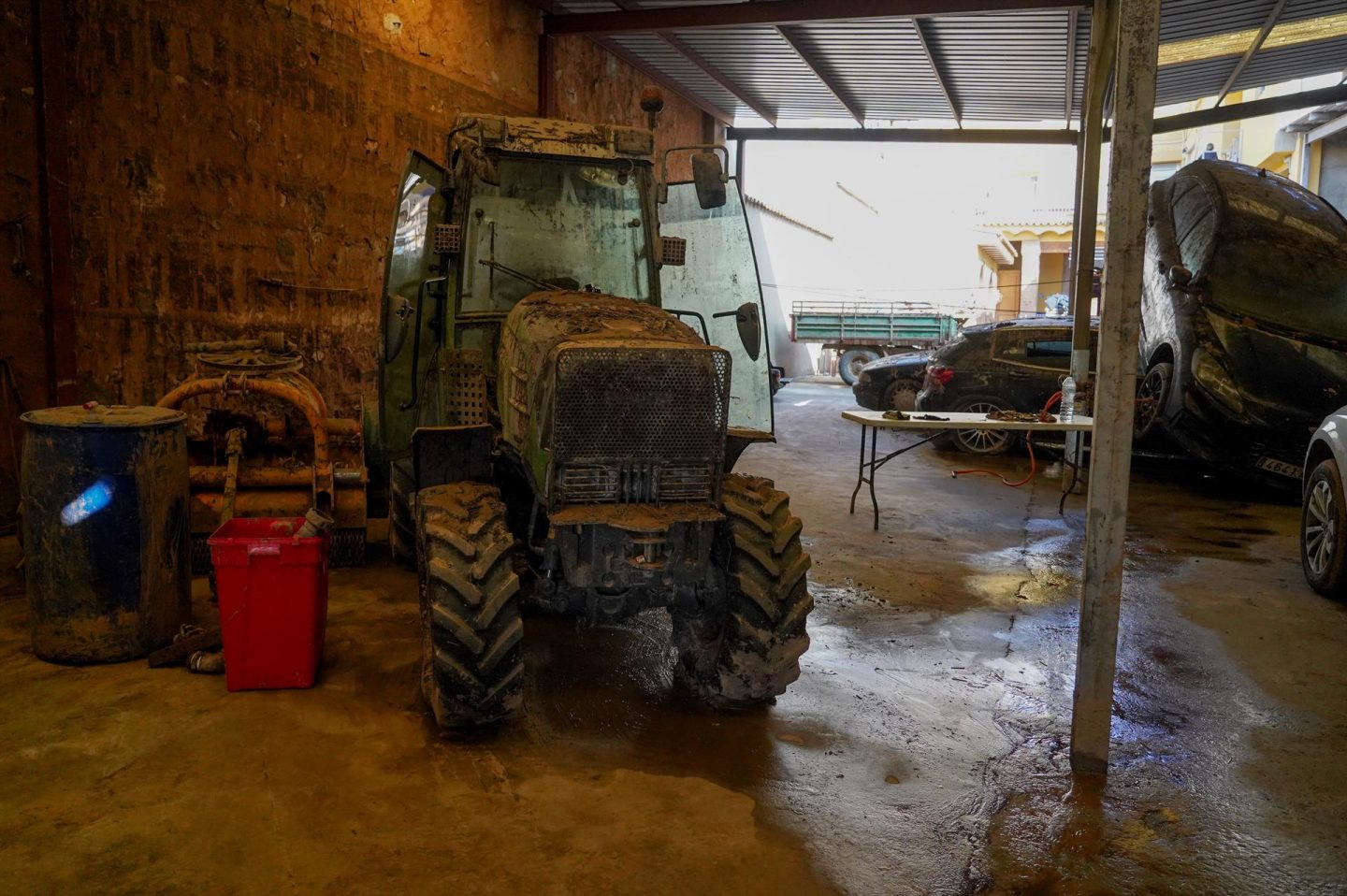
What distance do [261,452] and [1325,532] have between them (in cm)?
646

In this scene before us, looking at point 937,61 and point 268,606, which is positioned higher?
point 937,61

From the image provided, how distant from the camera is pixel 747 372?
5.26 meters

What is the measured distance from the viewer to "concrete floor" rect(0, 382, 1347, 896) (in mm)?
2943

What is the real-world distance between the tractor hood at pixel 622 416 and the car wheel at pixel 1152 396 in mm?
7289

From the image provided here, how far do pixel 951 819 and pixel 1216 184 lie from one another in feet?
29.5

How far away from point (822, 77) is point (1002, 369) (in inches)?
192

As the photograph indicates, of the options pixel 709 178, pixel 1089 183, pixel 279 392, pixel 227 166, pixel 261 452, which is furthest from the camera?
pixel 1089 183

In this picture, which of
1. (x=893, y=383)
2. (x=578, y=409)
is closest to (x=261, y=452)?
(x=578, y=409)

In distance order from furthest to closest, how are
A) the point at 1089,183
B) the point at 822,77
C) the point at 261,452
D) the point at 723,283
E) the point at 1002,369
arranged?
the point at 822,77 → the point at 1002,369 → the point at 1089,183 → the point at 261,452 → the point at 723,283

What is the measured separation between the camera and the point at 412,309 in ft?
16.2

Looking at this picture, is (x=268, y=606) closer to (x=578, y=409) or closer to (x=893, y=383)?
(x=578, y=409)

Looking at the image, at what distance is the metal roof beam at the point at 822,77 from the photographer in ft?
38.6

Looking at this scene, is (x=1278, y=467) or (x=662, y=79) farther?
(x=662, y=79)

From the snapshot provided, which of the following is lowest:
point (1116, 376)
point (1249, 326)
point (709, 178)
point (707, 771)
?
point (707, 771)
